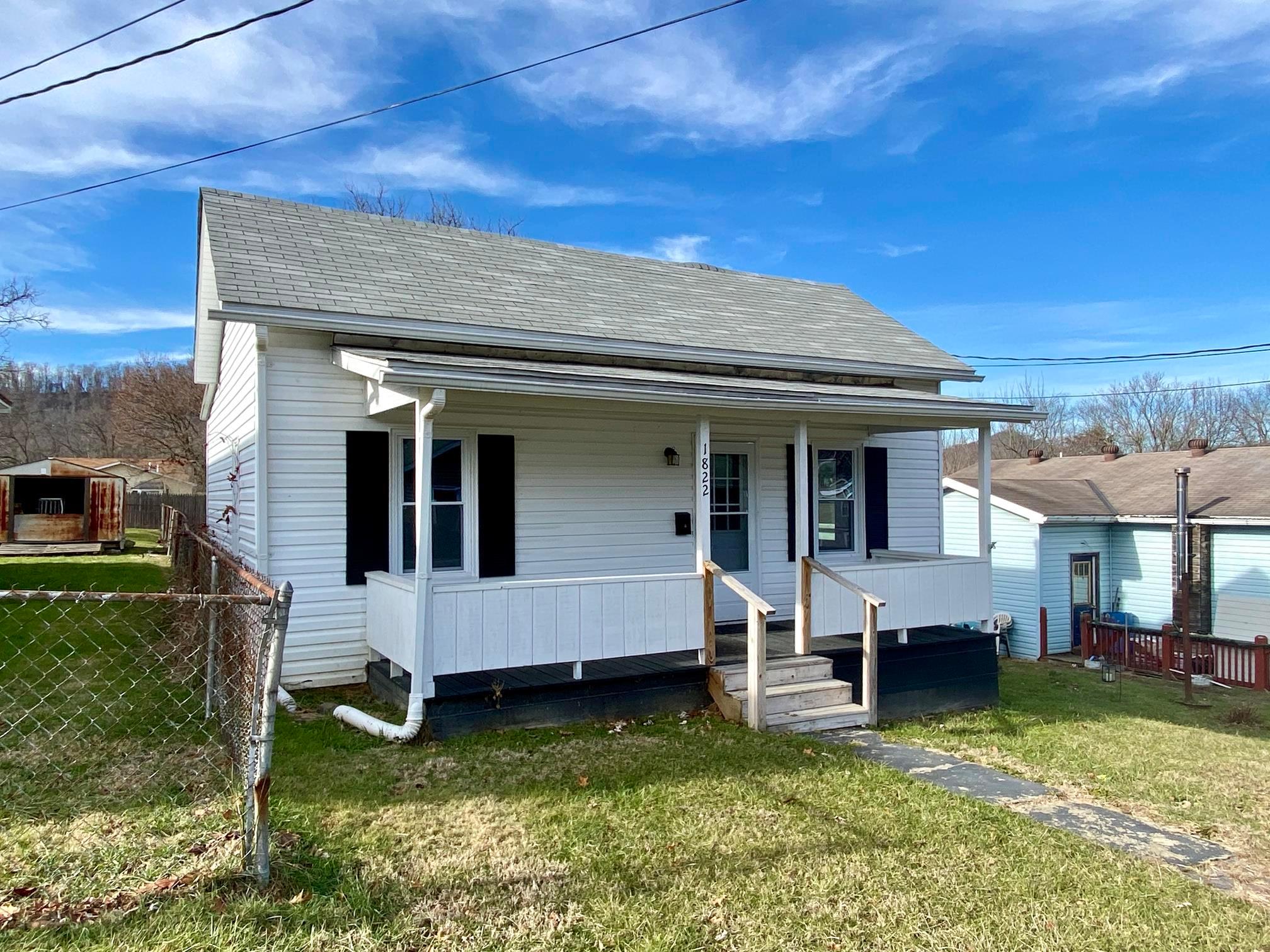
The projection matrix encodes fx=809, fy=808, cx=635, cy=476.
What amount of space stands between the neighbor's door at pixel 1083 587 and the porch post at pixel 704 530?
13687 mm

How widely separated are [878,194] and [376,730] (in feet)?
66.8

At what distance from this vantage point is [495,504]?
27.8 ft

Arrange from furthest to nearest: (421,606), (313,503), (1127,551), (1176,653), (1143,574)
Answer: (1127,551) → (1143,574) → (1176,653) → (313,503) → (421,606)

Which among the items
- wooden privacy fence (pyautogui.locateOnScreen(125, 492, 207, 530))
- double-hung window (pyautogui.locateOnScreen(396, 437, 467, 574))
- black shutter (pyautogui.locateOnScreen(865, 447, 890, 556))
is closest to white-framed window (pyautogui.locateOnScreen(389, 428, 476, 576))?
double-hung window (pyautogui.locateOnScreen(396, 437, 467, 574))

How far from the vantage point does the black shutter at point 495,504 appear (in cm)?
839

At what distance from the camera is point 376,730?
6250 millimetres

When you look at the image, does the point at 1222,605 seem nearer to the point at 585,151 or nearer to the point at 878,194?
the point at 878,194

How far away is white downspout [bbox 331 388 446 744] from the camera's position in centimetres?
618

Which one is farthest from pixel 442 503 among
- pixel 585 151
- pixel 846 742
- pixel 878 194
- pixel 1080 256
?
pixel 1080 256

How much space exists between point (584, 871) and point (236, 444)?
7966 millimetres

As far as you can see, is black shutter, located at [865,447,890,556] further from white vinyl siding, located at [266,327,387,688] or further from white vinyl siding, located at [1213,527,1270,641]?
white vinyl siding, located at [1213,527,1270,641]

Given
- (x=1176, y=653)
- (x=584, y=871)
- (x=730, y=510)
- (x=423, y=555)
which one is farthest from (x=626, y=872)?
(x=1176, y=653)

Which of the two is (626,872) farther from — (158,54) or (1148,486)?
(1148,486)

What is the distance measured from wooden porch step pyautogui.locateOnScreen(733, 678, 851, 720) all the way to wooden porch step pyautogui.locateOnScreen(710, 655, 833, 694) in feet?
0.14
